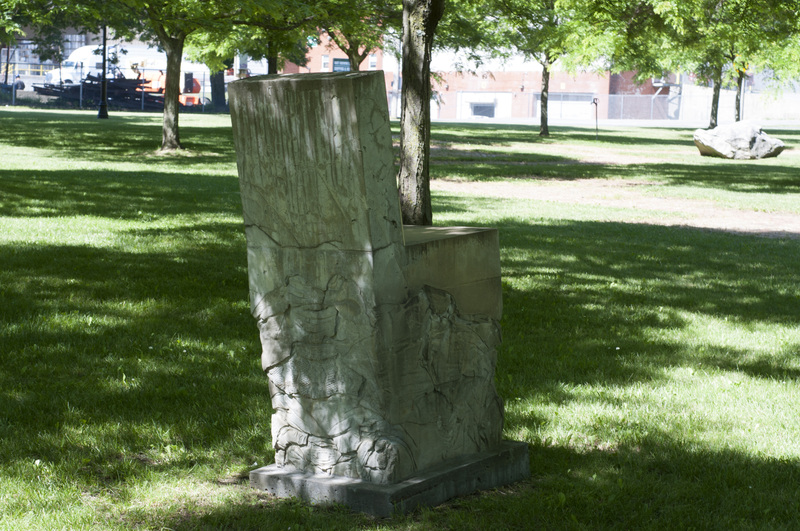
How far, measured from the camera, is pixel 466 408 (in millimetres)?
4078

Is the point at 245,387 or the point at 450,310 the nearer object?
the point at 450,310

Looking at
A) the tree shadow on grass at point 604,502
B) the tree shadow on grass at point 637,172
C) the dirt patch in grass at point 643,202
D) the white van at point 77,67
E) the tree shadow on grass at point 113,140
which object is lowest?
the tree shadow on grass at point 604,502

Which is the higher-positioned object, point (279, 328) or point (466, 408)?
point (279, 328)

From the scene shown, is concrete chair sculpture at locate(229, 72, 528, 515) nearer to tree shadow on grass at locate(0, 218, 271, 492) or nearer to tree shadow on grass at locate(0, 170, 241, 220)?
tree shadow on grass at locate(0, 218, 271, 492)

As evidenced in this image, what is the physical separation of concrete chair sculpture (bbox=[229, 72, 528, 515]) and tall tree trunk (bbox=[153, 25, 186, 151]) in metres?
19.5

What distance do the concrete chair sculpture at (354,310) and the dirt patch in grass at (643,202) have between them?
11.0 meters

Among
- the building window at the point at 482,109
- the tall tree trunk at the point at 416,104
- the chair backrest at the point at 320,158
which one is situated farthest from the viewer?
the building window at the point at 482,109

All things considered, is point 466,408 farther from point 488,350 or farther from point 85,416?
point 85,416

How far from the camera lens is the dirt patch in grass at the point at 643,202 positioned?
48.0 ft

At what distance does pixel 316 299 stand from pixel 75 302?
159 inches

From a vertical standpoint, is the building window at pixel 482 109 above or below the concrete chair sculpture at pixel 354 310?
above

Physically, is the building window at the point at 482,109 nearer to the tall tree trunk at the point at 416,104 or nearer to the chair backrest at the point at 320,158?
the tall tree trunk at the point at 416,104

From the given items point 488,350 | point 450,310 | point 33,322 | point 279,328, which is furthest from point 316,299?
point 33,322

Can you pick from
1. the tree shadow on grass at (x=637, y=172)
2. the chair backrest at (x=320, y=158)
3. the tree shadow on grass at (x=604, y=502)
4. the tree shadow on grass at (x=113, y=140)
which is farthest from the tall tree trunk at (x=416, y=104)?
the tree shadow on grass at (x=113, y=140)
